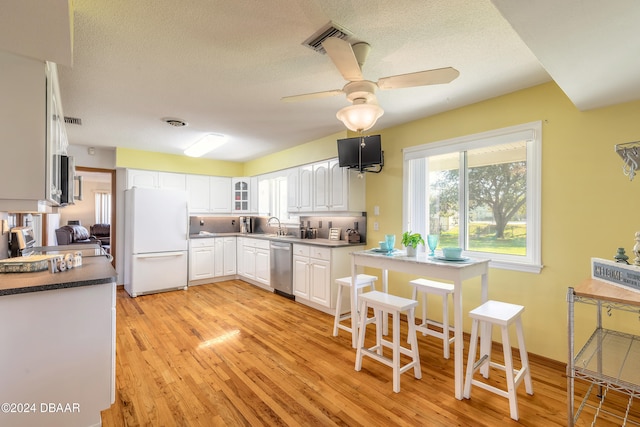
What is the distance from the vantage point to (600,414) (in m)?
1.95

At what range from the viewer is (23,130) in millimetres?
1613

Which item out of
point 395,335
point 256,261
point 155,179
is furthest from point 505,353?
point 155,179

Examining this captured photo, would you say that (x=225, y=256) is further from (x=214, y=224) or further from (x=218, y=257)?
(x=214, y=224)

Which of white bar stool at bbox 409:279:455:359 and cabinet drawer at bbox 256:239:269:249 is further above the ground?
cabinet drawer at bbox 256:239:269:249

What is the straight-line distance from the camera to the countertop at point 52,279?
1.58 metres

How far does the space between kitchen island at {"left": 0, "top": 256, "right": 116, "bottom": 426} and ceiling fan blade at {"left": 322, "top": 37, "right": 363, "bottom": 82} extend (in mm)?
1819

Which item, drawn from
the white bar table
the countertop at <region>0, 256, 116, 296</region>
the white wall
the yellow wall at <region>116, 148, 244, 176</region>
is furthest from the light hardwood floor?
the white wall

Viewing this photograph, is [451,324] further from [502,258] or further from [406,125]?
[406,125]

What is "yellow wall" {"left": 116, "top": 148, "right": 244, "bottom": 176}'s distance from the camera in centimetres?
504

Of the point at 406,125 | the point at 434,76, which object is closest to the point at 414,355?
the point at 434,76

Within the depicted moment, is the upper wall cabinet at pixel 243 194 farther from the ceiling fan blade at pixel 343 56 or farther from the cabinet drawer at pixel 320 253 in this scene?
the ceiling fan blade at pixel 343 56

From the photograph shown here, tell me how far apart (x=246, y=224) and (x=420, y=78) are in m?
5.17

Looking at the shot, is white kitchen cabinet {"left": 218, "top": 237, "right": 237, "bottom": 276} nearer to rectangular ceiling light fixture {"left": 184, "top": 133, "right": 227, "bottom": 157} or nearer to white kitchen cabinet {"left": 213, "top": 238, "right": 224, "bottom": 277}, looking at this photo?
white kitchen cabinet {"left": 213, "top": 238, "right": 224, "bottom": 277}

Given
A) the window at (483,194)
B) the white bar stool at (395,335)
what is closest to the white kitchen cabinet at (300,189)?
the window at (483,194)
